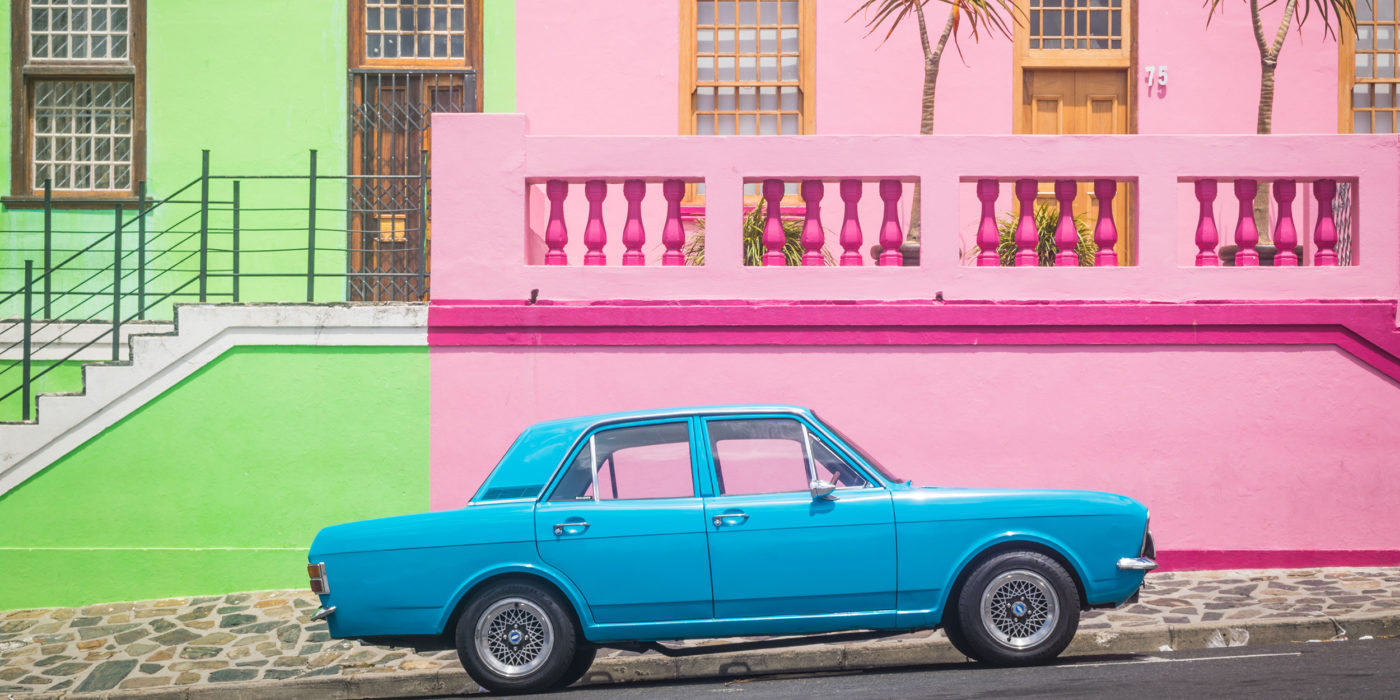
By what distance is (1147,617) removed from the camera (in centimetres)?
787

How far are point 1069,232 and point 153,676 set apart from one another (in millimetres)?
6561

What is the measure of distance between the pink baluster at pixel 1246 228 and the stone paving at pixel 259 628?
218cm

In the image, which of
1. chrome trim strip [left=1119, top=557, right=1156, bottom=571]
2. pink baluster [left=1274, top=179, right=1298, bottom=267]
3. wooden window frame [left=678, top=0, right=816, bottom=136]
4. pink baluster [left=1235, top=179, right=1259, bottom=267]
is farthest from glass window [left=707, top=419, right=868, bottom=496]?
wooden window frame [left=678, top=0, right=816, bottom=136]

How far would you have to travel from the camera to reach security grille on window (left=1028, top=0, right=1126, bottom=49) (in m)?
12.7

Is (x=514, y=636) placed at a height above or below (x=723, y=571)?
below

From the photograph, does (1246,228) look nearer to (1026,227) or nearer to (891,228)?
(1026,227)

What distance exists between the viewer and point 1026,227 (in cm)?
971

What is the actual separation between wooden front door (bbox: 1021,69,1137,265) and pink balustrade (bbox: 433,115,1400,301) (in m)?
2.97

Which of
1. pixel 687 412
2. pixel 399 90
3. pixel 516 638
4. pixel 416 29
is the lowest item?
pixel 516 638

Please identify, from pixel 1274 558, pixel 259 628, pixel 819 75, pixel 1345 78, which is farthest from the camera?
pixel 819 75

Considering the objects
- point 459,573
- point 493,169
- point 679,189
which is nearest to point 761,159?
point 679,189

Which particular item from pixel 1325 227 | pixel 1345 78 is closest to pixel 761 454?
pixel 1325 227

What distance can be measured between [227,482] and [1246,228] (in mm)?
7369

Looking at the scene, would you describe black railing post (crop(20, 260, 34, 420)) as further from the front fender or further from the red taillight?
the front fender
